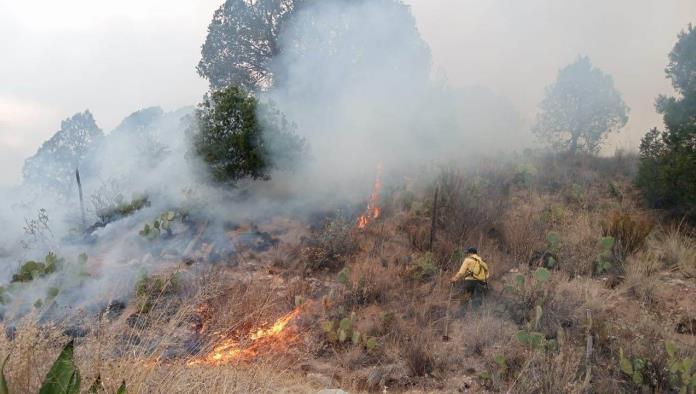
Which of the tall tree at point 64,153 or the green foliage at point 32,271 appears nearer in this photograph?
the green foliage at point 32,271

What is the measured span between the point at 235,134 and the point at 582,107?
11.1 m

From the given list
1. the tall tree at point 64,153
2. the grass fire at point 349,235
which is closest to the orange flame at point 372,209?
the grass fire at point 349,235

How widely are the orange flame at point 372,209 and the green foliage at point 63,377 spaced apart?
780 centimetres

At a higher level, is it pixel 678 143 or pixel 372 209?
pixel 678 143

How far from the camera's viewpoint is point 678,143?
889cm

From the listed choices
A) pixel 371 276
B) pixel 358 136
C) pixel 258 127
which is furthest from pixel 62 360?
pixel 358 136

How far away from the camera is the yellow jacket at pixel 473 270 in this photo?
6.57m

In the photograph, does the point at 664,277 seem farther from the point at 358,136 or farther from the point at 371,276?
the point at 358,136

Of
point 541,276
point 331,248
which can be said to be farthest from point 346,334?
point 331,248

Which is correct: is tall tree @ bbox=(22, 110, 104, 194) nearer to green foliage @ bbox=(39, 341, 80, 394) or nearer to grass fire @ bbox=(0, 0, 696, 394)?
grass fire @ bbox=(0, 0, 696, 394)

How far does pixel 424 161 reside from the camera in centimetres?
1369

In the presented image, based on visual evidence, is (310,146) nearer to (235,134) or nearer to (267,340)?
(235,134)

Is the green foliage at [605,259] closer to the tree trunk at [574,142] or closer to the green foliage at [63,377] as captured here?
the green foliage at [63,377]

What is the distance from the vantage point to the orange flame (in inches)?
399
